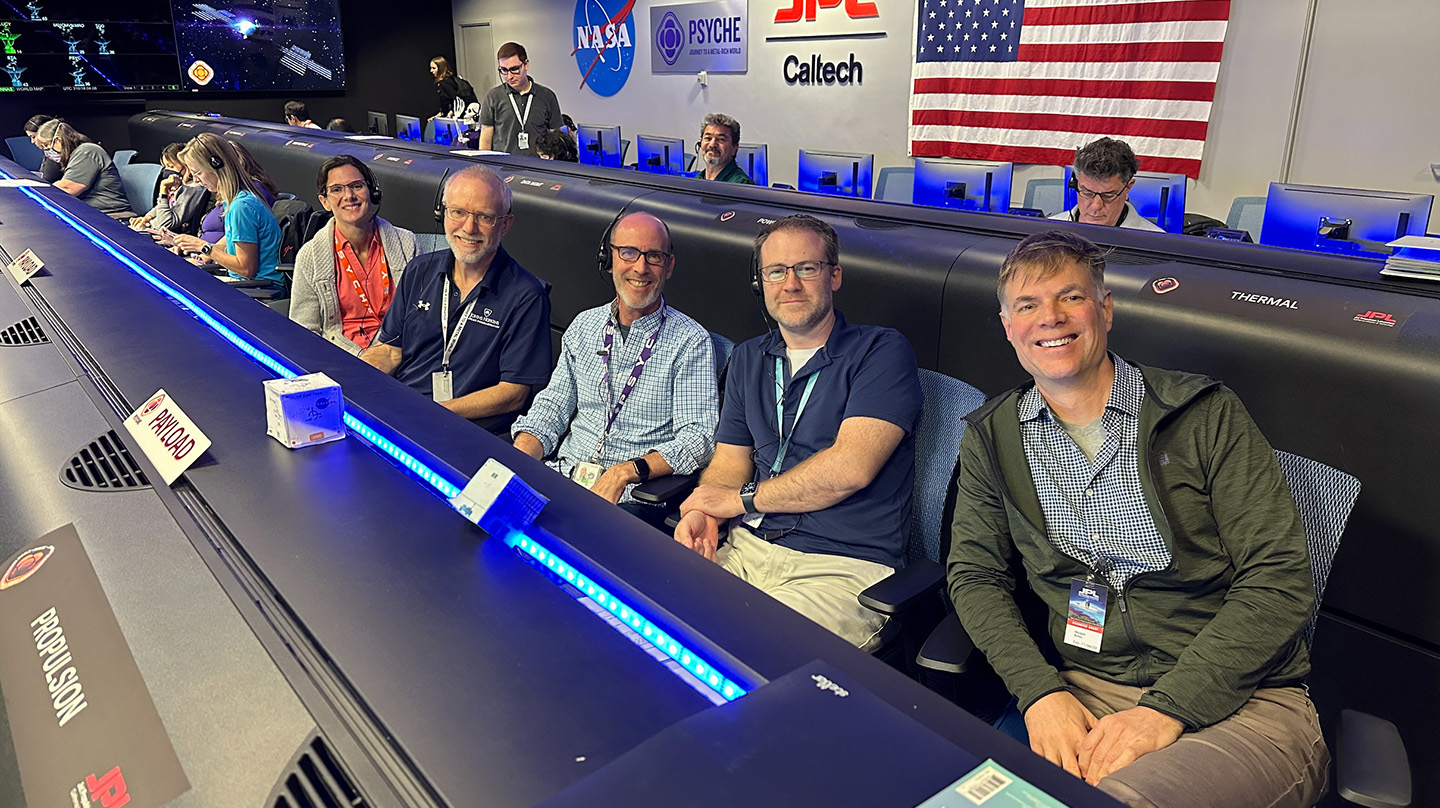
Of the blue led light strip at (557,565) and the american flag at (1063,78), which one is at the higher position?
the american flag at (1063,78)

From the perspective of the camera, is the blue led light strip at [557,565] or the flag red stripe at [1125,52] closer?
the blue led light strip at [557,565]

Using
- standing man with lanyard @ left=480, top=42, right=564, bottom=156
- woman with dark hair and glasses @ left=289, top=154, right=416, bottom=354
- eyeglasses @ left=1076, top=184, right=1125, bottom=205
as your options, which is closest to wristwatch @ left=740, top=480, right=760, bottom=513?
woman with dark hair and glasses @ left=289, top=154, right=416, bottom=354

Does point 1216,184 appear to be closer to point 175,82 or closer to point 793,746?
point 793,746

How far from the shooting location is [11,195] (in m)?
3.79

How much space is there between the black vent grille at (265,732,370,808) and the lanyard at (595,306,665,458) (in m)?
1.71

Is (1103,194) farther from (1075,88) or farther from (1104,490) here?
(1075,88)

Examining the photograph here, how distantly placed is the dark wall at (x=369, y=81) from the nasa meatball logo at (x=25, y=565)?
38.0 ft

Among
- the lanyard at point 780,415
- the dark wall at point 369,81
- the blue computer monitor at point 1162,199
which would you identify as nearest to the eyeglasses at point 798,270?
the lanyard at point 780,415

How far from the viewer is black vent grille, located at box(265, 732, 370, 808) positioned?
580 mm

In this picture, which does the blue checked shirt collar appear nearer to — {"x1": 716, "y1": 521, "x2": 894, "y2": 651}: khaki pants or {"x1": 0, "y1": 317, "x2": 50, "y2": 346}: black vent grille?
{"x1": 716, "y1": 521, "x2": 894, "y2": 651}: khaki pants

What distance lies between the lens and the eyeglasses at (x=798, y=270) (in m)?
1.99

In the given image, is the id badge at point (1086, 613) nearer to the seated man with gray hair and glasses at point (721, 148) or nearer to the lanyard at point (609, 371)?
the lanyard at point (609, 371)

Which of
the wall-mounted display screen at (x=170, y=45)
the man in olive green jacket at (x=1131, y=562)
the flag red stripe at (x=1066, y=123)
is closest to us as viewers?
the man in olive green jacket at (x=1131, y=562)

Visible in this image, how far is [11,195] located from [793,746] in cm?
453
